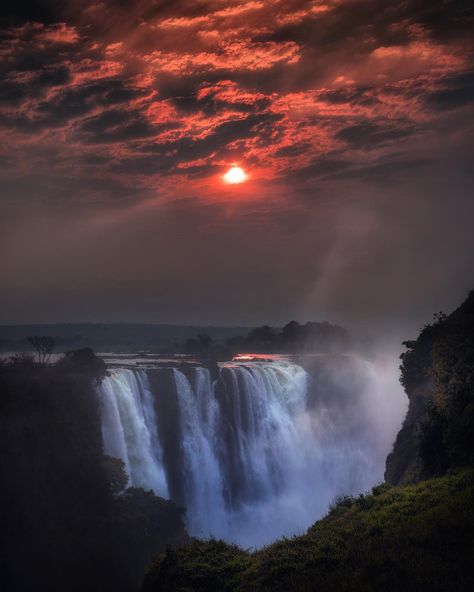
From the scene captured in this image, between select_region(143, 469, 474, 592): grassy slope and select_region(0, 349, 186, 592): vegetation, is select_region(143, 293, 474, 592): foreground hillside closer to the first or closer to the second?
select_region(143, 469, 474, 592): grassy slope

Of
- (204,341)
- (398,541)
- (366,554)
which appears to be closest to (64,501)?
(366,554)

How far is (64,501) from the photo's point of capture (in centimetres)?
3491

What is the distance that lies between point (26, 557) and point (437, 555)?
24488 millimetres

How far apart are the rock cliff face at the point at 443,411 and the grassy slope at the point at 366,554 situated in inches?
78.3

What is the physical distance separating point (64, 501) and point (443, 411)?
2335cm

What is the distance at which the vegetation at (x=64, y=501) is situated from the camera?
32.0 meters

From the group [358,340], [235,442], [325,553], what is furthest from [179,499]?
[358,340]

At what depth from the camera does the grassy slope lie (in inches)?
619

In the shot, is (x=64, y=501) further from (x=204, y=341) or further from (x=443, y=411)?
(x=204, y=341)

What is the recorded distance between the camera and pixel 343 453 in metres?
60.1

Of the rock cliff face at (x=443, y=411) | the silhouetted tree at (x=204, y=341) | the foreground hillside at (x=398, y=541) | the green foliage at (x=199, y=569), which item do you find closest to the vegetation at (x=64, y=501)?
the green foliage at (x=199, y=569)

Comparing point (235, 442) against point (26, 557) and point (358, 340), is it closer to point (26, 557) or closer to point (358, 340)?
point (26, 557)

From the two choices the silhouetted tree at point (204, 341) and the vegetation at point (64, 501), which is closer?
the vegetation at point (64, 501)

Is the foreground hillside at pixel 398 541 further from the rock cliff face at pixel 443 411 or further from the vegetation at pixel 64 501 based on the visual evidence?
the vegetation at pixel 64 501
